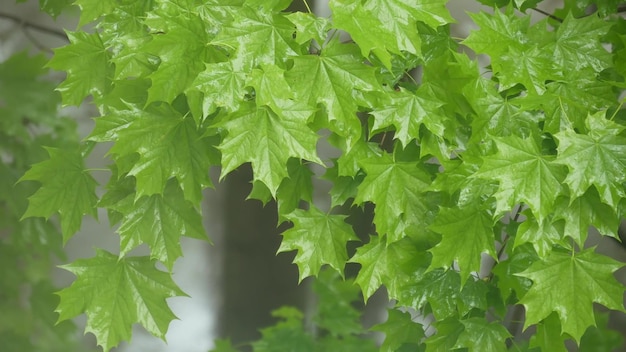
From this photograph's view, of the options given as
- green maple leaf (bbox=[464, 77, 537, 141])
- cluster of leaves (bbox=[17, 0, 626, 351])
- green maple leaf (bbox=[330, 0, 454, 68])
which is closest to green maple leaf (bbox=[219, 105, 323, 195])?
cluster of leaves (bbox=[17, 0, 626, 351])

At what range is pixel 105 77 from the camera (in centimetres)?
77

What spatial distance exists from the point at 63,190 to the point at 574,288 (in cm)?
63

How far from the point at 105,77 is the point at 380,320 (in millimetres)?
805

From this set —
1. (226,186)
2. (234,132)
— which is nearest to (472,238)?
(234,132)

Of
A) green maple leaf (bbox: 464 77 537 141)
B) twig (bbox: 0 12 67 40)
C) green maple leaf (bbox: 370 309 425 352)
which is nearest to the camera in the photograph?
green maple leaf (bbox: 464 77 537 141)

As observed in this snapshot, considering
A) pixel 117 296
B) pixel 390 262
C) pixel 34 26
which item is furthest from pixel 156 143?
pixel 34 26

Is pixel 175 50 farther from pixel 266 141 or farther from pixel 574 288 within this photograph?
pixel 574 288

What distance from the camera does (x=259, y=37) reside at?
621 millimetres

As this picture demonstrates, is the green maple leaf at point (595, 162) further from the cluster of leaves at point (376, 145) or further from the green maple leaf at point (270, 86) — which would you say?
the green maple leaf at point (270, 86)

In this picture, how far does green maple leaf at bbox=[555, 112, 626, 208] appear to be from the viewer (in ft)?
1.99

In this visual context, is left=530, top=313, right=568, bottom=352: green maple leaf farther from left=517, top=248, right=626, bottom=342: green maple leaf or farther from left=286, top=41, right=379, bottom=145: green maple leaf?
left=286, top=41, right=379, bottom=145: green maple leaf

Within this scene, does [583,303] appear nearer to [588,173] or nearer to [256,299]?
[588,173]

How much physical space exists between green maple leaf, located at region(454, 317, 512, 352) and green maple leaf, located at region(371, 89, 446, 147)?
0.78 ft

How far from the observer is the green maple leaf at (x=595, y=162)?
0.61 meters
